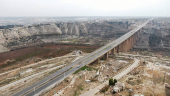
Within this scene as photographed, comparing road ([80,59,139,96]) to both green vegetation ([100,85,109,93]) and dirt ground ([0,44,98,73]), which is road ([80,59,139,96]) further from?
dirt ground ([0,44,98,73])

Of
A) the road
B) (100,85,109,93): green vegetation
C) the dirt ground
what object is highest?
(100,85,109,93): green vegetation

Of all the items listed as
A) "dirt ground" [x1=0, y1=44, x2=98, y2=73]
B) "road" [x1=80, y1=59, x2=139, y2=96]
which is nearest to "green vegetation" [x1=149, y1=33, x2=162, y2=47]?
"dirt ground" [x1=0, y1=44, x2=98, y2=73]

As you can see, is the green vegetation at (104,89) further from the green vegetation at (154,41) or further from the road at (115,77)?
the green vegetation at (154,41)

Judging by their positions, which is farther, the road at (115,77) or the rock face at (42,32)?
the rock face at (42,32)

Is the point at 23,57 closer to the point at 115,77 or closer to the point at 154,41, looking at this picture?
the point at 115,77

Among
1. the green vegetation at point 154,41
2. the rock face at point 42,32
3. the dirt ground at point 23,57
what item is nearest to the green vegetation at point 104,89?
the dirt ground at point 23,57

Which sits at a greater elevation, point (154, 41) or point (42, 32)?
point (42, 32)

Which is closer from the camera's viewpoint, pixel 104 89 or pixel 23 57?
pixel 104 89

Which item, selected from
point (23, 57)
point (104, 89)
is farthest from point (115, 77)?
point (23, 57)

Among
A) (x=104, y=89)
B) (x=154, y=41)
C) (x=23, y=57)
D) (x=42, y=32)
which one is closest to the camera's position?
(x=104, y=89)

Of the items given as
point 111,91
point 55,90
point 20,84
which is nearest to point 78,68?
point 55,90

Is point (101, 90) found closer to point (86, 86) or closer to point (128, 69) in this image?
point (86, 86)
